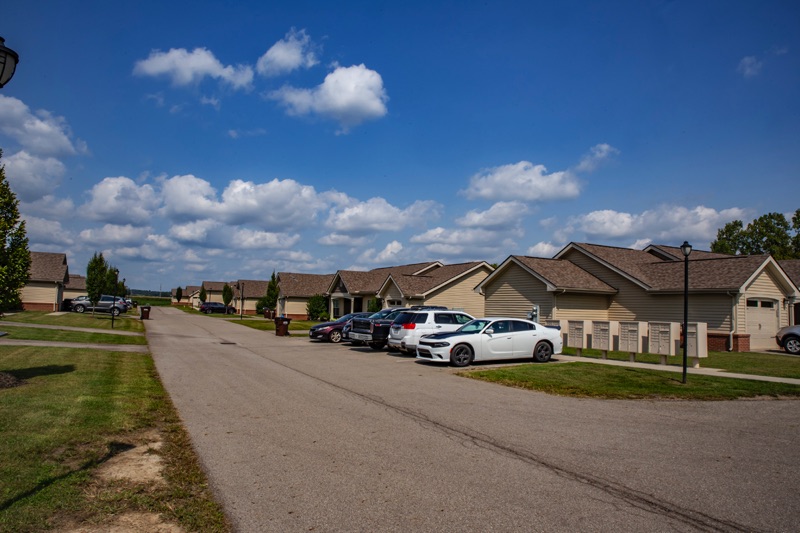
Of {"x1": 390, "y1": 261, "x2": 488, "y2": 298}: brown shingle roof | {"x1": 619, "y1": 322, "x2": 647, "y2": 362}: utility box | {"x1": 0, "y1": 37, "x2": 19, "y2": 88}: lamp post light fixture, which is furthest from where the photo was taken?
{"x1": 390, "y1": 261, "x2": 488, "y2": 298}: brown shingle roof

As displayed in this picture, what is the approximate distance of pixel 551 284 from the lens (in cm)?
2578

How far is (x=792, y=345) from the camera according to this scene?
22.7 metres

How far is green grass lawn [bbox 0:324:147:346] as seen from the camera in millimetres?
22219

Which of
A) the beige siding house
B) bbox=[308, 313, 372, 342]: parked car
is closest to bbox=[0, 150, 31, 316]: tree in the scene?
bbox=[308, 313, 372, 342]: parked car

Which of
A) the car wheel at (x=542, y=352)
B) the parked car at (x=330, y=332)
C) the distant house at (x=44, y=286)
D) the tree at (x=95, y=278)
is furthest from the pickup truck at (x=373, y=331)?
the distant house at (x=44, y=286)

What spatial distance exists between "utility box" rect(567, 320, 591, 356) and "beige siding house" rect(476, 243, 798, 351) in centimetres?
507

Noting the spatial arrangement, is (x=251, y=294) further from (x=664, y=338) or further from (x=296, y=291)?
(x=664, y=338)

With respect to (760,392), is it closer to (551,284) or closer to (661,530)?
(661,530)

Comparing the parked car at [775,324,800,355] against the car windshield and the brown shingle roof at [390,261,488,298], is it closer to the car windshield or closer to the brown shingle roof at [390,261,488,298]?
the car windshield

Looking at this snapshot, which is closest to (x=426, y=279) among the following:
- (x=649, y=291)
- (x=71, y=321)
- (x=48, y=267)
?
(x=649, y=291)

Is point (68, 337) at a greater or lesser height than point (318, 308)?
lesser

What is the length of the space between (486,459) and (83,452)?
481cm

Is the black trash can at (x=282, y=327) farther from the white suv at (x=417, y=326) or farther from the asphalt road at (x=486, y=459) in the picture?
the asphalt road at (x=486, y=459)

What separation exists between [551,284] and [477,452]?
1984 centimetres
